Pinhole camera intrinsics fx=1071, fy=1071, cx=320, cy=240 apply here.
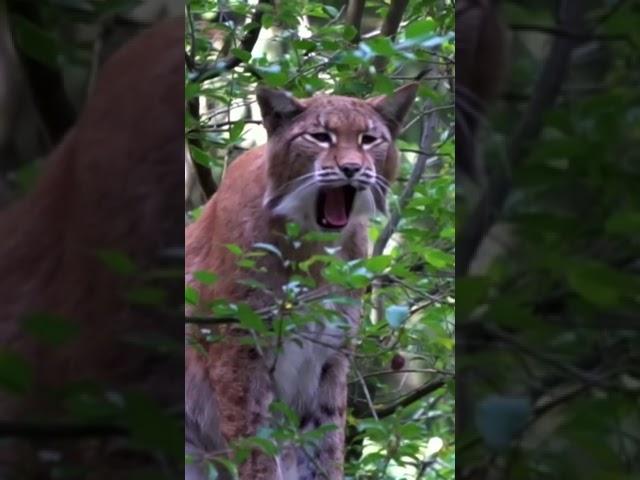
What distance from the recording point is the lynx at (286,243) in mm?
1836

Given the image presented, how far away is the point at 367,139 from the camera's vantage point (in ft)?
6.09

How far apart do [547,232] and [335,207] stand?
1.27 metres

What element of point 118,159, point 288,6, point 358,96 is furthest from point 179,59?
point 358,96

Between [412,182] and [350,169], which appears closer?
[350,169]

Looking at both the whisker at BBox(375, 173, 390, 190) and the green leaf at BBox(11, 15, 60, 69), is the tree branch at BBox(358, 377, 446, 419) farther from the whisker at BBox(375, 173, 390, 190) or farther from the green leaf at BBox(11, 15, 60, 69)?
the green leaf at BBox(11, 15, 60, 69)

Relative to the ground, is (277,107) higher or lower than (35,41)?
higher

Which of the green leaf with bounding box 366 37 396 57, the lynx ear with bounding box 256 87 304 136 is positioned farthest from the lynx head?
the green leaf with bounding box 366 37 396 57

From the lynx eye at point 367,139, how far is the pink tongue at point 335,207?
0.09 meters

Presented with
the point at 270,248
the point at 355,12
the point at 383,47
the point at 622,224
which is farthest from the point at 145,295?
the point at 355,12

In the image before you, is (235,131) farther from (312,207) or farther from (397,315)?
(397,315)

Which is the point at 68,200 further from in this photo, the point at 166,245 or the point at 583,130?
the point at 583,130

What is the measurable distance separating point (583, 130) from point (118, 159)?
0.87ft

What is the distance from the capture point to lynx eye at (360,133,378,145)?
1849 millimetres

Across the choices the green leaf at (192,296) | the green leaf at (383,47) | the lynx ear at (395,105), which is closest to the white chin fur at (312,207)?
the lynx ear at (395,105)
